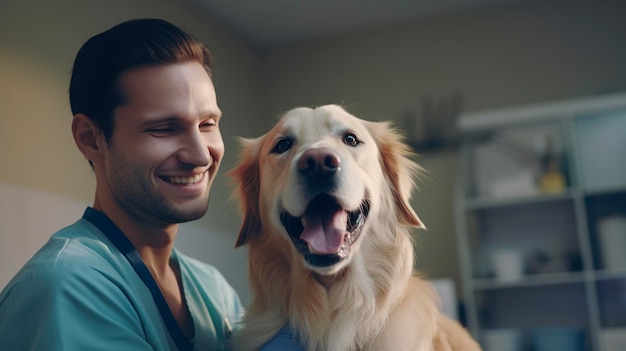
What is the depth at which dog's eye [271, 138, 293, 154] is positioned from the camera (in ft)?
→ 5.22

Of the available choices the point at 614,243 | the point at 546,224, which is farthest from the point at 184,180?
the point at 546,224

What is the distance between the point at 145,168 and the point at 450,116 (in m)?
3.82

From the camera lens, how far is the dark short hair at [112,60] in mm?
1498

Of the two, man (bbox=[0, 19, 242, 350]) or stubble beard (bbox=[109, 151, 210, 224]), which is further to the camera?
stubble beard (bbox=[109, 151, 210, 224])

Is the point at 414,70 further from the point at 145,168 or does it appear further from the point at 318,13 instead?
the point at 145,168

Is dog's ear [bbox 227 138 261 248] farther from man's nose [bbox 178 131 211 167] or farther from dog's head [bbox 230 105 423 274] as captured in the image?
man's nose [bbox 178 131 211 167]

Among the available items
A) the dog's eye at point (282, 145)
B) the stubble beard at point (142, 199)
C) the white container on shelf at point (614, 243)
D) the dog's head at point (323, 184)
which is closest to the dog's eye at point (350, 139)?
the dog's head at point (323, 184)

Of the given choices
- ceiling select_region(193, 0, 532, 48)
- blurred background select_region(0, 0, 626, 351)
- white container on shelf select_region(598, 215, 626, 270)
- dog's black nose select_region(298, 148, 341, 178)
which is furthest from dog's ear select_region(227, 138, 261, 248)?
ceiling select_region(193, 0, 532, 48)

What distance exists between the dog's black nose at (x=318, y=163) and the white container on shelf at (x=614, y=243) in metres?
3.20

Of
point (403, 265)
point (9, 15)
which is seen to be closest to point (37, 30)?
point (9, 15)

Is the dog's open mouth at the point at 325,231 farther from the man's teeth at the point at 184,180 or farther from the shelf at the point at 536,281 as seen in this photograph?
the shelf at the point at 536,281

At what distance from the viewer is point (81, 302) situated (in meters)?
1.23

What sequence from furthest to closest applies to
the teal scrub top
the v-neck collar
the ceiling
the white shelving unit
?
1. the ceiling
2. the white shelving unit
3. the v-neck collar
4. the teal scrub top

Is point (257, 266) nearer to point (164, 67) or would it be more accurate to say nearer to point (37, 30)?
point (164, 67)
